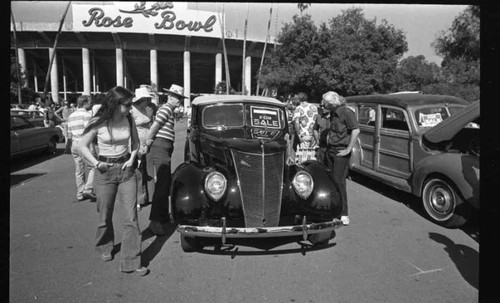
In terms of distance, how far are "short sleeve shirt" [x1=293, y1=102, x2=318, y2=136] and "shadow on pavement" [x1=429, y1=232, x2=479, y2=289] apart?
3.59 m

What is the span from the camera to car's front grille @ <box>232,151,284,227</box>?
3592mm

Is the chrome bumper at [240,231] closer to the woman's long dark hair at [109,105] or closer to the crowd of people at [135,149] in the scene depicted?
the crowd of people at [135,149]

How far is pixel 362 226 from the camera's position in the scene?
4809 mm

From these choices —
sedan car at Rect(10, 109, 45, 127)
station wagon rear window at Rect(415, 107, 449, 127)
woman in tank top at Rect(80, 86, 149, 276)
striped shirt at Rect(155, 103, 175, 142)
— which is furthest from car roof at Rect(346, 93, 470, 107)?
sedan car at Rect(10, 109, 45, 127)

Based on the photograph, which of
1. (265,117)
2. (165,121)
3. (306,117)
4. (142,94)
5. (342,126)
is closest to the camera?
(165,121)


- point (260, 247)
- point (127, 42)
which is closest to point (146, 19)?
point (127, 42)

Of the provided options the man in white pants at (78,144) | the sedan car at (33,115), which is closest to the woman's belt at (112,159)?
the man in white pants at (78,144)

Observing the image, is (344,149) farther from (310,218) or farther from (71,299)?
(71,299)

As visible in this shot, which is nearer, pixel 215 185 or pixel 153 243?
pixel 215 185

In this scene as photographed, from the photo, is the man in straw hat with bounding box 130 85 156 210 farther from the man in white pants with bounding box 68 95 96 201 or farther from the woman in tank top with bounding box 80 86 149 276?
the woman in tank top with bounding box 80 86 149 276

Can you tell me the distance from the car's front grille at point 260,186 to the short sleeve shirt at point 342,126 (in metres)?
1.37

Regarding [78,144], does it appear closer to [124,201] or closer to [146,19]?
[124,201]

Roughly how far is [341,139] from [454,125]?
1.66 m

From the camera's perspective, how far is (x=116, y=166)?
10.9ft
